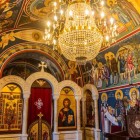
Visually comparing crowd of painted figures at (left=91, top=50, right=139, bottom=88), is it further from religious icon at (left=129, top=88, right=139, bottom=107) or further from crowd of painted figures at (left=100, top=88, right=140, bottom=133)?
crowd of painted figures at (left=100, top=88, right=140, bottom=133)

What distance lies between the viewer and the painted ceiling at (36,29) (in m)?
4.95

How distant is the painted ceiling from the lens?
4.95m

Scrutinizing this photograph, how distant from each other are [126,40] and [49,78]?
342 cm

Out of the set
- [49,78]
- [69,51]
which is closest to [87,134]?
[49,78]

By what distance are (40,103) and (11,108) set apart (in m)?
1.15

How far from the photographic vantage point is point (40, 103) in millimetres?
7473

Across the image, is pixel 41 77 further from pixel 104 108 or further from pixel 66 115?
pixel 104 108

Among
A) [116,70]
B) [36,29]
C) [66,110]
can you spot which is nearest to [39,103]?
[66,110]

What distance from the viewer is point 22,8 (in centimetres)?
523

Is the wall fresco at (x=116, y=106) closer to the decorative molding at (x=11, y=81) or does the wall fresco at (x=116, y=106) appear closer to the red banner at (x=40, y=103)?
the red banner at (x=40, y=103)

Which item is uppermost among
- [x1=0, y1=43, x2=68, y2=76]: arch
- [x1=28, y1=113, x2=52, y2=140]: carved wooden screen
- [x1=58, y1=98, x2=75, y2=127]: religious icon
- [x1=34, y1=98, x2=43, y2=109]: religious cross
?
[x1=0, y1=43, x2=68, y2=76]: arch

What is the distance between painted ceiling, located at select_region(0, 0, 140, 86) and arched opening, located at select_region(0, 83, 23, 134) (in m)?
0.81

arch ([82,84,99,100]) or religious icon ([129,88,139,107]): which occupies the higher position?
arch ([82,84,99,100])

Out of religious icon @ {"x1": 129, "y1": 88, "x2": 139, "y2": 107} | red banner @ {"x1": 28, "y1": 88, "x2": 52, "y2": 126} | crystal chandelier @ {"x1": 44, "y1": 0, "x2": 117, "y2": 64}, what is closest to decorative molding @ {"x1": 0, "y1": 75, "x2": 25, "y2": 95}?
red banner @ {"x1": 28, "y1": 88, "x2": 52, "y2": 126}
